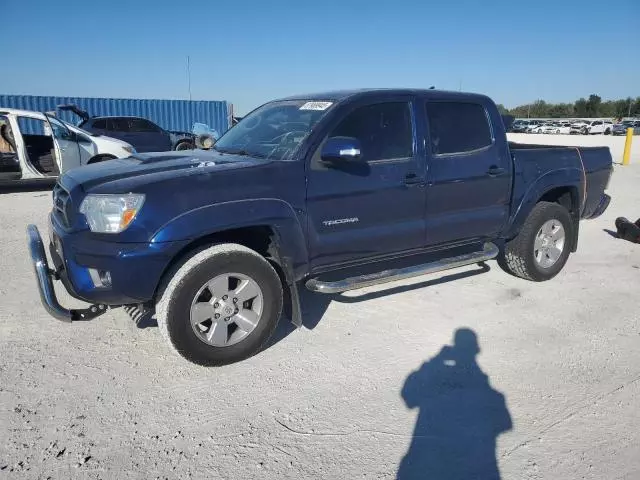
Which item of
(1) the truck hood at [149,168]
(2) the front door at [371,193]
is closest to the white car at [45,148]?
(1) the truck hood at [149,168]

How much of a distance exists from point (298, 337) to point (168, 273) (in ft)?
3.87

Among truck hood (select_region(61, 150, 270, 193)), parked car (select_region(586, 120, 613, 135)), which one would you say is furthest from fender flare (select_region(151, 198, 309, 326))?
parked car (select_region(586, 120, 613, 135))

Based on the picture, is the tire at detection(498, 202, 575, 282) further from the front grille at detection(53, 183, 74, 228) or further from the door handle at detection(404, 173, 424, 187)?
the front grille at detection(53, 183, 74, 228)

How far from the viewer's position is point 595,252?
639cm

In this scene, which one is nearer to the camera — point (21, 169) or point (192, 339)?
point (192, 339)

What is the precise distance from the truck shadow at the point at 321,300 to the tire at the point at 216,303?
0.36m

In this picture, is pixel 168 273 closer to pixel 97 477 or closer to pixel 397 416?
pixel 97 477

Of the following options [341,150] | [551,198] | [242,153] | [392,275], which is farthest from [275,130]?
[551,198]

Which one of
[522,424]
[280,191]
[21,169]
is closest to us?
[522,424]

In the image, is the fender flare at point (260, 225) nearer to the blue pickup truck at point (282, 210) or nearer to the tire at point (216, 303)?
the blue pickup truck at point (282, 210)

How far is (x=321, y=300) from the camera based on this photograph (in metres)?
4.58

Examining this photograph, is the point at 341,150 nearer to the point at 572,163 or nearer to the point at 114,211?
the point at 114,211

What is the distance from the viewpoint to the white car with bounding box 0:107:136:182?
9648mm

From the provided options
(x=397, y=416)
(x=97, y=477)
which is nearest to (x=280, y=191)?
(x=397, y=416)
